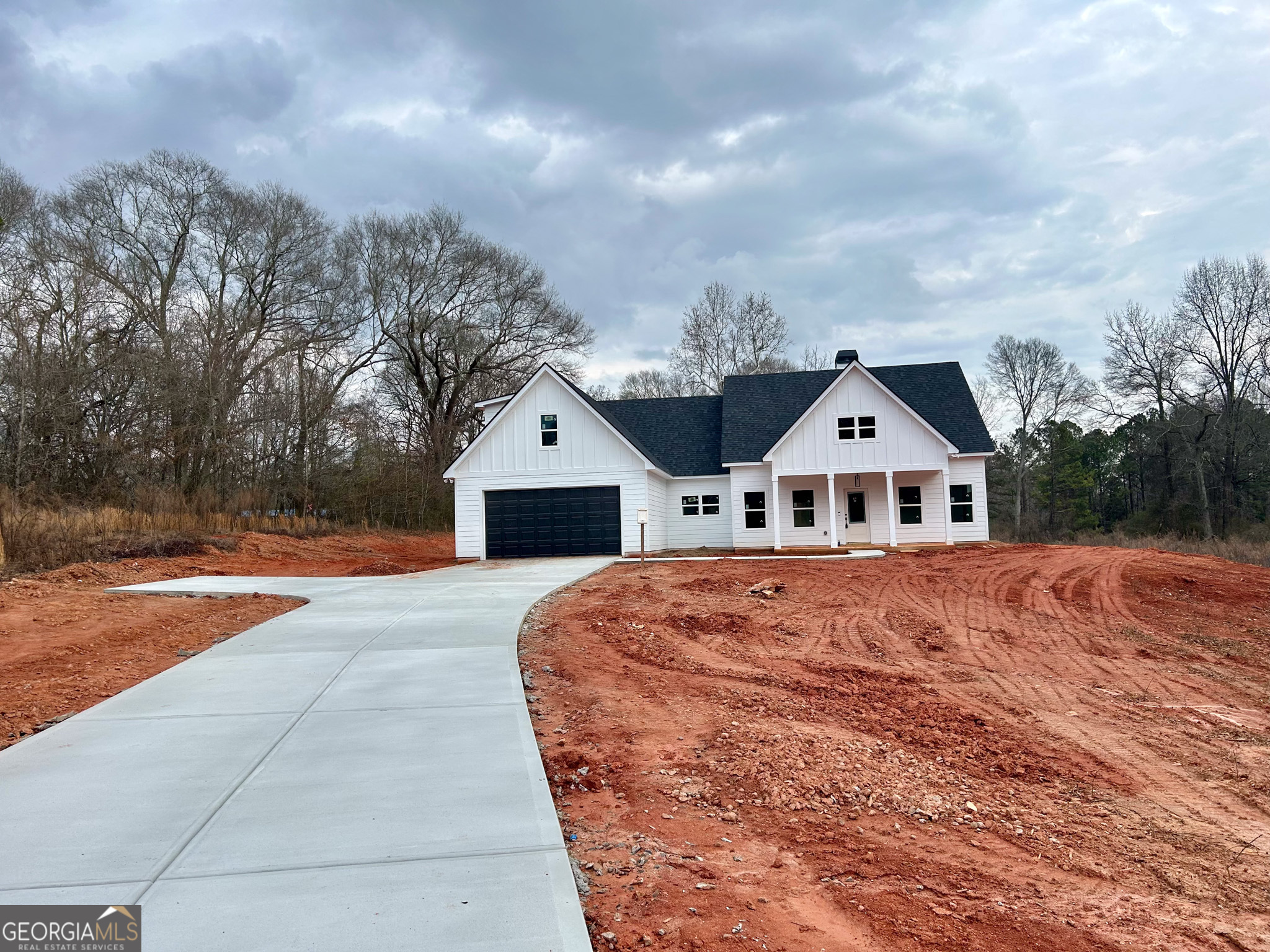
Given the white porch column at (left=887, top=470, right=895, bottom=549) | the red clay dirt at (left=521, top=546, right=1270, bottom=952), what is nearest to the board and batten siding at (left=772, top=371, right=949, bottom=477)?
the white porch column at (left=887, top=470, right=895, bottom=549)

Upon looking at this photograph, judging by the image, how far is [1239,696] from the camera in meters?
7.79

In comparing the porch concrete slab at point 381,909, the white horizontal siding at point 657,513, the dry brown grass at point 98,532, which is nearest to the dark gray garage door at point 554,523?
the white horizontal siding at point 657,513

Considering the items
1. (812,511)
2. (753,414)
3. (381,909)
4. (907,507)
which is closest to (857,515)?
(812,511)

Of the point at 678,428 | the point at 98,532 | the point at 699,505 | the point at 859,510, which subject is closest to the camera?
the point at 98,532

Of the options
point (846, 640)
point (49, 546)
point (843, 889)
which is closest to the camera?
point (843, 889)

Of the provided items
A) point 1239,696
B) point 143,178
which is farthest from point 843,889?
point 143,178

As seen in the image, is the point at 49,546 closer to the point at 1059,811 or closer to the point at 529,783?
the point at 529,783

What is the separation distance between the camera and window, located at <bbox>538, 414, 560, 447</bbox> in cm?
2355

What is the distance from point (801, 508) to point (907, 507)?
3388 mm

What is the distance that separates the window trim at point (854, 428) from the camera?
936 inches

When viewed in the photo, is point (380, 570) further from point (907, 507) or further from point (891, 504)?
point (907, 507)

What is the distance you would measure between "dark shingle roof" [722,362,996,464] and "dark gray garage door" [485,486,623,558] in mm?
4664

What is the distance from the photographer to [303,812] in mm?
3918

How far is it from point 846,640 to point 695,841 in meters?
6.58
